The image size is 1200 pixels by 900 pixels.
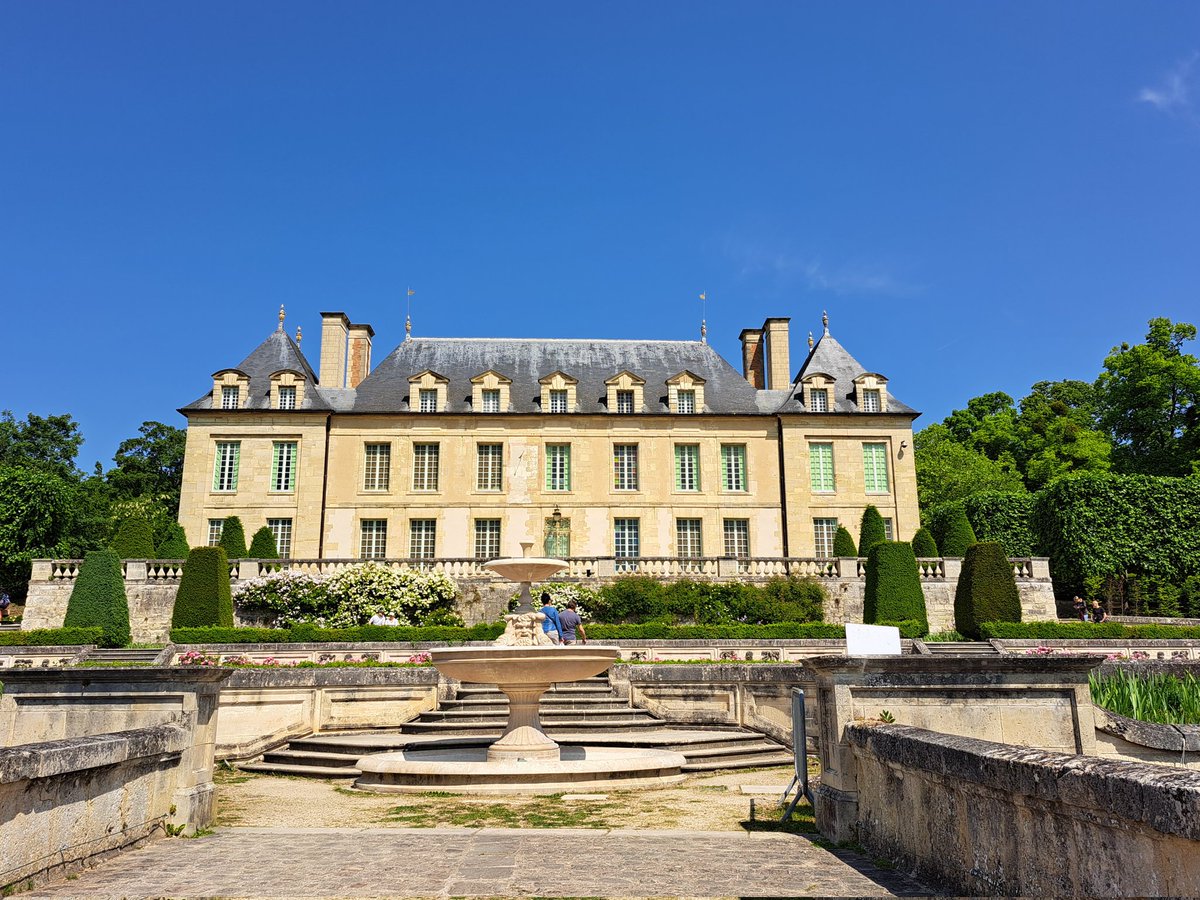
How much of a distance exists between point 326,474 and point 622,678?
20328 mm

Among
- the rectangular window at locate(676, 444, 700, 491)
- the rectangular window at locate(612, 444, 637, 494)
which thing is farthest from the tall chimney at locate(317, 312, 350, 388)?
the rectangular window at locate(676, 444, 700, 491)

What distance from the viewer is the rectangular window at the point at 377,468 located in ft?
106

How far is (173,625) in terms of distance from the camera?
23469mm

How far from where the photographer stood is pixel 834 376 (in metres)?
34.2

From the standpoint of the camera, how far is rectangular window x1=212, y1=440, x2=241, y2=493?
1251 inches

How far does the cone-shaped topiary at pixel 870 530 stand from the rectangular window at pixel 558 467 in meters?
9.82

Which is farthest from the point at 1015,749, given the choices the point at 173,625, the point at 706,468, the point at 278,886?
the point at 706,468

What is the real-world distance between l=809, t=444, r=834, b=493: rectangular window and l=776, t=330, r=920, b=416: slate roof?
1.36m

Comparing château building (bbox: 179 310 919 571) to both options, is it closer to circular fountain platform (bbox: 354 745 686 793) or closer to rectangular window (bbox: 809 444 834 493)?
rectangular window (bbox: 809 444 834 493)

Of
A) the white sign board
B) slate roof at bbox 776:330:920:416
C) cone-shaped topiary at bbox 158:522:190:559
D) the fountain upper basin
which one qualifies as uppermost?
slate roof at bbox 776:330:920:416

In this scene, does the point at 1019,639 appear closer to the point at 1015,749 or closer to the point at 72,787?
the point at 1015,749

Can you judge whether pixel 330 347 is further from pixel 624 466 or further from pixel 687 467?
pixel 687 467

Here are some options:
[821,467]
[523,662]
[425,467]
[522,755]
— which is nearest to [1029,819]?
[523,662]

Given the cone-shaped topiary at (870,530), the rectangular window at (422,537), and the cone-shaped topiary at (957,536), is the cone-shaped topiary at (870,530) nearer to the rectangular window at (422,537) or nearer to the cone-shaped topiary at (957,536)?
the cone-shaped topiary at (957,536)
